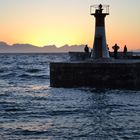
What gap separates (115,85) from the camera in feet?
107

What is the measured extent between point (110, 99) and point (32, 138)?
39.4ft

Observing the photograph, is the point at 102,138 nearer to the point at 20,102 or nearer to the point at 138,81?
the point at 20,102

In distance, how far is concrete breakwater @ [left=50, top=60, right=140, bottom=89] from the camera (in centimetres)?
3203

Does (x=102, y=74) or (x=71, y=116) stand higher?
(x=102, y=74)

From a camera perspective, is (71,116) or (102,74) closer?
(71,116)

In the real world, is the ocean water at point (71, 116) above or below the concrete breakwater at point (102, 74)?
below

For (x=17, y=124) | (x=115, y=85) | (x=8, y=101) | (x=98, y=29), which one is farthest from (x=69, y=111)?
(x=98, y=29)

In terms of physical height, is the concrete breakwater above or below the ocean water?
above

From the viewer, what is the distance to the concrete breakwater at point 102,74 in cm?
3203

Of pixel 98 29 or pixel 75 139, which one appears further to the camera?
pixel 98 29

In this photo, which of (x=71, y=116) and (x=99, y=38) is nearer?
(x=71, y=116)

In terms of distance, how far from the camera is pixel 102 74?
32375mm

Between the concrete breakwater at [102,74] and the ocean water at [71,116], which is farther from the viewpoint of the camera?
the concrete breakwater at [102,74]

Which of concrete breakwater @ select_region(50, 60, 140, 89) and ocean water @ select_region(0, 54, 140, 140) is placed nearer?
ocean water @ select_region(0, 54, 140, 140)
